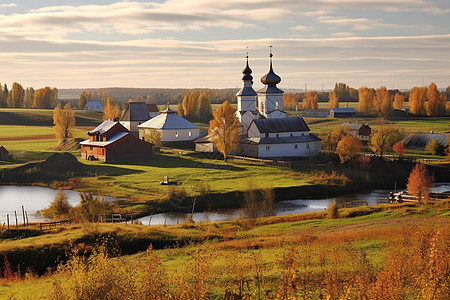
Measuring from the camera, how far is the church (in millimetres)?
63594

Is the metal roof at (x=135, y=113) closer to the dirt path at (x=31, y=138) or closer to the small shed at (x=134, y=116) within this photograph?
the small shed at (x=134, y=116)

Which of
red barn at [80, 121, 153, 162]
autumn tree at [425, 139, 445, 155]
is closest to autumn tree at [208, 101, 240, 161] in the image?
red barn at [80, 121, 153, 162]

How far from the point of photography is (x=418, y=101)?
121 m

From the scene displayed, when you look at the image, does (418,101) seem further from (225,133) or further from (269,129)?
(225,133)

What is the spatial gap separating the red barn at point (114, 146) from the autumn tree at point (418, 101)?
76240 mm

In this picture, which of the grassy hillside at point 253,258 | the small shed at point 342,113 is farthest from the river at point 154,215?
the small shed at point 342,113

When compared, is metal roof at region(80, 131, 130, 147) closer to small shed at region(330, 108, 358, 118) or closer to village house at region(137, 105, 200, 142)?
village house at region(137, 105, 200, 142)

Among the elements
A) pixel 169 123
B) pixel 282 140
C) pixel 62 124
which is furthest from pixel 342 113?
pixel 62 124

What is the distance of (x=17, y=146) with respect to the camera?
73688 millimetres

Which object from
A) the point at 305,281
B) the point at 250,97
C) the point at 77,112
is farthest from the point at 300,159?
the point at 77,112

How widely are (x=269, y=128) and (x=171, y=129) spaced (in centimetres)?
1414

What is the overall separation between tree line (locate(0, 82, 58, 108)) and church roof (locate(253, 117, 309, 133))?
98090 mm

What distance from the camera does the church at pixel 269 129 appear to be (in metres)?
63.6

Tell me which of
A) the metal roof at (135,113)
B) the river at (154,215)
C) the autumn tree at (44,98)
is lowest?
the river at (154,215)
